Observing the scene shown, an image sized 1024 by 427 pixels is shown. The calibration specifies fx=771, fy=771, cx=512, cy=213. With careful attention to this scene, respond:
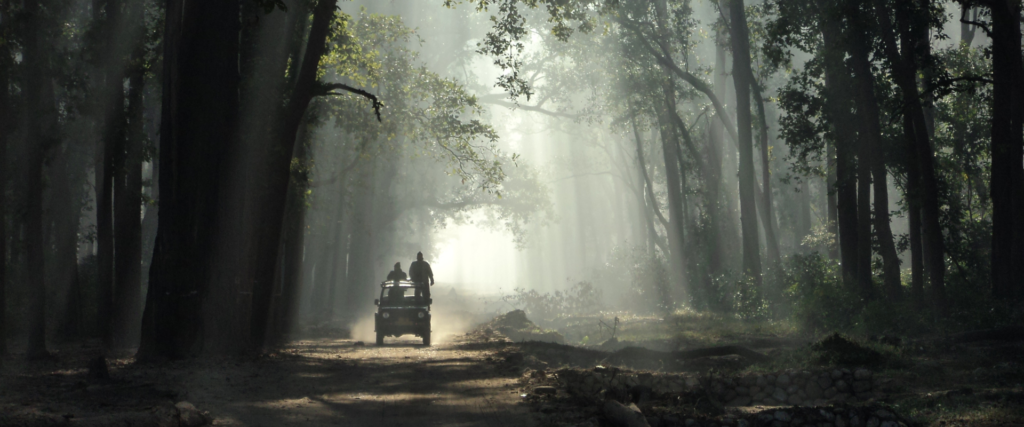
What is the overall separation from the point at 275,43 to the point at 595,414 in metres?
9.77

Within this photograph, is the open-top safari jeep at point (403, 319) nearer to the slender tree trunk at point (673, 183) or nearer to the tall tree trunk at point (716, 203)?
the slender tree trunk at point (673, 183)

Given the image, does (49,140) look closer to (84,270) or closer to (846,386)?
(84,270)

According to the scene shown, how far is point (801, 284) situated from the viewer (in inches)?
890

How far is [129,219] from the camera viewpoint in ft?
53.4

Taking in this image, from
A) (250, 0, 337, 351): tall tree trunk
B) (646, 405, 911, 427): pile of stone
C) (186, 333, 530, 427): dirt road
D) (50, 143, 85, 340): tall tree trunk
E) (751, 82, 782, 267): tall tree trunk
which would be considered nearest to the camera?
(646, 405, 911, 427): pile of stone

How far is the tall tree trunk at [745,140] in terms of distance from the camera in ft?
82.8

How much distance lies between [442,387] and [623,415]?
3.77 meters

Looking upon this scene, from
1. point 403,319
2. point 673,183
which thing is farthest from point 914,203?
point 673,183

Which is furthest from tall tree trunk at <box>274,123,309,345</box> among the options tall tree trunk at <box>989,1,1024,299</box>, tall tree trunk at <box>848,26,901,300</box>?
tall tree trunk at <box>989,1,1024,299</box>

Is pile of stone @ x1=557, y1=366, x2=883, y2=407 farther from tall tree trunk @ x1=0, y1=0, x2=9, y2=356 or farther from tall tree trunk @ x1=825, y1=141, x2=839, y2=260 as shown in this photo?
tall tree trunk @ x1=825, y1=141, x2=839, y2=260

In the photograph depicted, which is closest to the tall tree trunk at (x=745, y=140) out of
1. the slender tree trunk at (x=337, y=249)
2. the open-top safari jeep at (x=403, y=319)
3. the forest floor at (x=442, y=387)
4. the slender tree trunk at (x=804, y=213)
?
the forest floor at (x=442, y=387)

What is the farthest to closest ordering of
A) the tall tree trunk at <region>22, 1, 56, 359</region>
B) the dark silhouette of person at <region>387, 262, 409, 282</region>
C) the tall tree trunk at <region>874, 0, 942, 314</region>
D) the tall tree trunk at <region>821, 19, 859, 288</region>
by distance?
the dark silhouette of person at <region>387, 262, 409, 282</region> < the tall tree trunk at <region>821, 19, 859, 288</region> < the tall tree trunk at <region>874, 0, 942, 314</region> < the tall tree trunk at <region>22, 1, 56, 359</region>

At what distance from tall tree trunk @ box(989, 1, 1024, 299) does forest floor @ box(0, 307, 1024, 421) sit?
3680 mm

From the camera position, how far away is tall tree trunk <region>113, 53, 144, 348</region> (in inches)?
635
